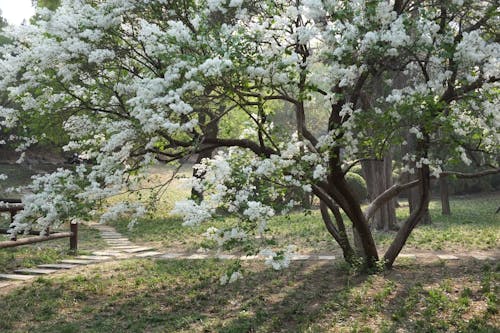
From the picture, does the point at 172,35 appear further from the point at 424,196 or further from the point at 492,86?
the point at 424,196

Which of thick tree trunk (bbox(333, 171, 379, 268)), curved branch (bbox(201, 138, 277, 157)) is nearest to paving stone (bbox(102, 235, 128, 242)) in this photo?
curved branch (bbox(201, 138, 277, 157))

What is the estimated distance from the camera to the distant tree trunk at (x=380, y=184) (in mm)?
13297

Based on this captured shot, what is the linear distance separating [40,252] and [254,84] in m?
6.82

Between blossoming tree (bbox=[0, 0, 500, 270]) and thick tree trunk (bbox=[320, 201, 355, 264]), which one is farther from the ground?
blossoming tree (bbox=[0, 0, 500, 270])

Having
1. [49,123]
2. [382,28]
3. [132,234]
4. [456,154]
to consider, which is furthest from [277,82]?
[132,234]

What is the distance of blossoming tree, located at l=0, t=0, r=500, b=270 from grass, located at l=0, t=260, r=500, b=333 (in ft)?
3.81

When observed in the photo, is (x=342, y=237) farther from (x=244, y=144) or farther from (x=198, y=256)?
(x=198, y=256)

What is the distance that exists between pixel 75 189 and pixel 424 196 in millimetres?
5219

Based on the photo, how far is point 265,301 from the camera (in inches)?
282

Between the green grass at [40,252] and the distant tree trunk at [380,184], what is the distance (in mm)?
7152

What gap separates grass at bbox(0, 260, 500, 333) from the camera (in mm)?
6141

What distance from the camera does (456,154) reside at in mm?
6430

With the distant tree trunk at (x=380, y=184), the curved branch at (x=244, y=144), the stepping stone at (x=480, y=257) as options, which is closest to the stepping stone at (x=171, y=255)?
the curved branch at (x=244, y=144)

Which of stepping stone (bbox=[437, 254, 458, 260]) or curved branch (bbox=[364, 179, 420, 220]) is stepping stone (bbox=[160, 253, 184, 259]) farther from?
stepping stone (bbox=[437, 254, 458, 260])
